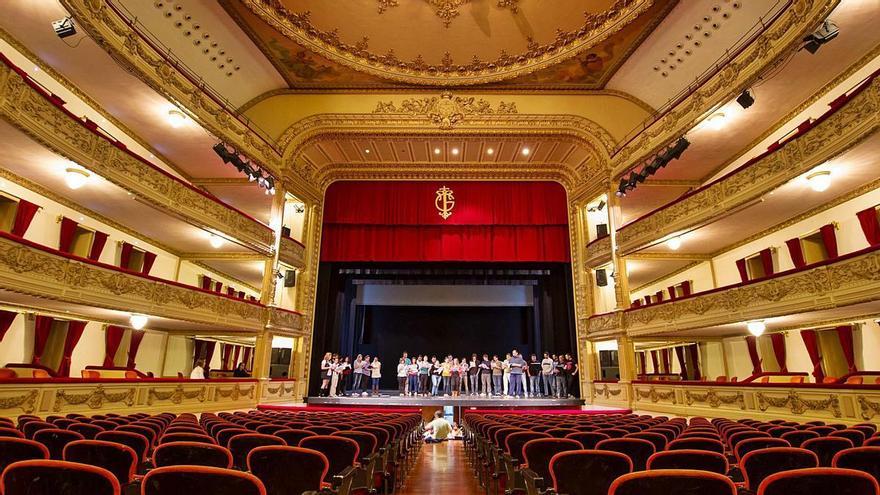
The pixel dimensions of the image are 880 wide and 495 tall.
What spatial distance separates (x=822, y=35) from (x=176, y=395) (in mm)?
13936

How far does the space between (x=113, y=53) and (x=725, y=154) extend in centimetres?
1491

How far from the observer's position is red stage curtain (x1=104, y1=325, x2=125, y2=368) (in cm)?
1095

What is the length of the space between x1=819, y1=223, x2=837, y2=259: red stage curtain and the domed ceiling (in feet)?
20.1

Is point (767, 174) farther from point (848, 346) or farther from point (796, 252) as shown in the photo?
point (848, 346)

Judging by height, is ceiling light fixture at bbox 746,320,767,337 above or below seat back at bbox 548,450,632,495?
above

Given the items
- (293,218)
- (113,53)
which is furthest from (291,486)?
(293,218)

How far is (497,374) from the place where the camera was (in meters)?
14.8

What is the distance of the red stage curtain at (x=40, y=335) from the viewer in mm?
9281

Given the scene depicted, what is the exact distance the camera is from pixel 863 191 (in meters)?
8.71

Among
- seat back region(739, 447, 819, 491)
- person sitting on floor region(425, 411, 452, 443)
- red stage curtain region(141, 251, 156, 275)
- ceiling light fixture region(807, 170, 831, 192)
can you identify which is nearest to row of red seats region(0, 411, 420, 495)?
seat back region(739, 447, 819, 491)

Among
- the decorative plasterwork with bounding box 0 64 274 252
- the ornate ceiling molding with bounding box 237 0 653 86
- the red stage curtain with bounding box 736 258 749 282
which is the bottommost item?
the red stage curtain with bounding box 736 258 749 282

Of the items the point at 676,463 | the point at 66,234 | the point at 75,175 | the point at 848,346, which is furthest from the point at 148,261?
the point at 848,346

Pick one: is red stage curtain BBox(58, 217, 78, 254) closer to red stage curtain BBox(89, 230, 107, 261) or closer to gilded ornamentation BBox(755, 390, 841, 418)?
red stage curtain BBox(89, 230, 107, 261)

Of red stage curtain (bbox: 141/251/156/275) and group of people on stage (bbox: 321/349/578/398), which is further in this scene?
group of people on stage (bbox: 321/349/578/398)
